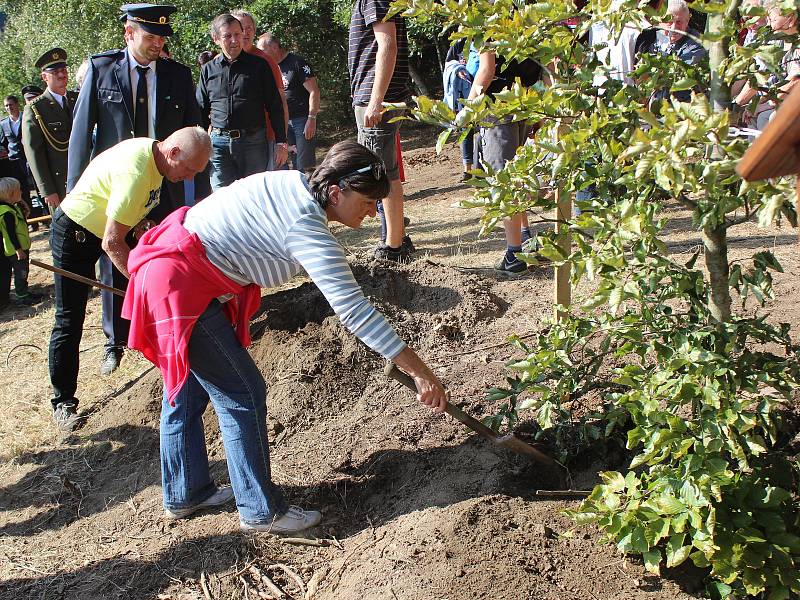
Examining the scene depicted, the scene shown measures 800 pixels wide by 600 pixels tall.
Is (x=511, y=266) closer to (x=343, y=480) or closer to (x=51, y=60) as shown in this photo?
(x=343, y=480)

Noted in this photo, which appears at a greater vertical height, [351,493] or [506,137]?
[506,137]

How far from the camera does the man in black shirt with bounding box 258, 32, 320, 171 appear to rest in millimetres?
8859

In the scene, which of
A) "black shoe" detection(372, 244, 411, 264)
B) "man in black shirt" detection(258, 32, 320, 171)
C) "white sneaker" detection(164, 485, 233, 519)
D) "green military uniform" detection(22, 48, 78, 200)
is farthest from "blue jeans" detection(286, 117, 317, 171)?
"white sneaker" detection(164, 485, 233, 519)

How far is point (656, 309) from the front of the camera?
262cm

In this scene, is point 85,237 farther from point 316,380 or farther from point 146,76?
point 316,380

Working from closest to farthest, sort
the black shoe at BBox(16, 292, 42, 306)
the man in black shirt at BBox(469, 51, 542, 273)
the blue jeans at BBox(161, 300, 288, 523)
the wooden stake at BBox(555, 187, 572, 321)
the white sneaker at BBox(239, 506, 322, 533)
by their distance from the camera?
the wooden stake at BBox(555, 187, 572, 321) < the blue jeans at BBox(161, 300, 288, 523) < the white sneaker at BBox(239, 506, 322, 533) < the man in black shirt at BBox(469, 51, 542, 273) < the black shoe at BBox(16, 292, 42, 306)

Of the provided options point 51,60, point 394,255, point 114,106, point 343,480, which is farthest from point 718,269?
point 51,60

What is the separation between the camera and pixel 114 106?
507cm

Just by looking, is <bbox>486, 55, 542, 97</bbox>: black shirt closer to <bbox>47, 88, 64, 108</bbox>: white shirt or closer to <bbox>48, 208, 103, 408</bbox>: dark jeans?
<bbox>48, 208, 103, 408</bbox>: dark jeans

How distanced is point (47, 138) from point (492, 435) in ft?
18.6

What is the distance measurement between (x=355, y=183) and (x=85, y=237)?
246 cm

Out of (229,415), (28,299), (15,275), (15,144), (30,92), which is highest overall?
(30,92)

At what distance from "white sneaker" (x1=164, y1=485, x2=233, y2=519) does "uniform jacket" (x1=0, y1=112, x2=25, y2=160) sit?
7.90m

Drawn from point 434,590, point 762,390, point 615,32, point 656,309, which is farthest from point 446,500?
point 615,32
